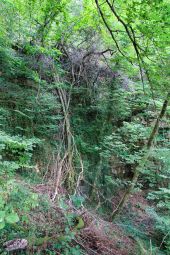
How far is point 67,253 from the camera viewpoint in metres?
3.36

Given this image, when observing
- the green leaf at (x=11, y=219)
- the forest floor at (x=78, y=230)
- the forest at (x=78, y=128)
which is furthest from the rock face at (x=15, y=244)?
the green leaf at (x=11, y=219)

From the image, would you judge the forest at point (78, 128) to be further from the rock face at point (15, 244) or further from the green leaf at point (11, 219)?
the green leaf at point (11, 219)

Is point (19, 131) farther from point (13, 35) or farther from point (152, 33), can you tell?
point (152, 33)

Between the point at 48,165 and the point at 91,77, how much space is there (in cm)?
343

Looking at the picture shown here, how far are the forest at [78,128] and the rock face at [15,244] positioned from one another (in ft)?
0.04

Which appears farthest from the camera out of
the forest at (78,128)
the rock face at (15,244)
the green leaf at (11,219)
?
the forest at (78,128)

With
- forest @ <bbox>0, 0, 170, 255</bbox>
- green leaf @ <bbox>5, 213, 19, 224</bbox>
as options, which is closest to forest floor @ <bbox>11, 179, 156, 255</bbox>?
forest @ <bbox>0, 0, 170, 255</bbox>

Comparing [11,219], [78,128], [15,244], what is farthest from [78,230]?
[78,128]

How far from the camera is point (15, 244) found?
2.93 m

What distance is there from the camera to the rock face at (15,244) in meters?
2.87

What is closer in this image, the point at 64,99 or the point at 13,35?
the point at 13,35

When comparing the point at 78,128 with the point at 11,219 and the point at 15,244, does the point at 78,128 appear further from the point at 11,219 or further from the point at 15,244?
the point at 11,219

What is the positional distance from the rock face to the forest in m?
0.01

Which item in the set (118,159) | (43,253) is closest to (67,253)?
(43,253)
